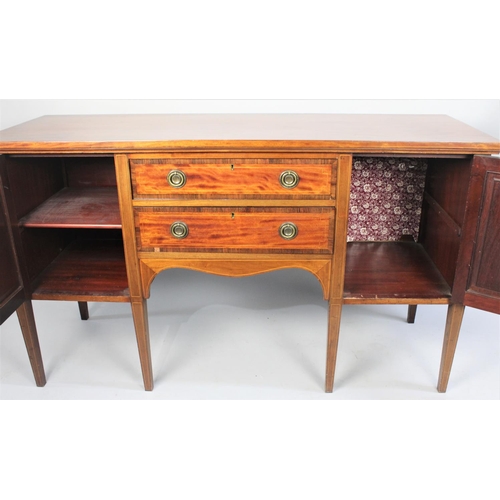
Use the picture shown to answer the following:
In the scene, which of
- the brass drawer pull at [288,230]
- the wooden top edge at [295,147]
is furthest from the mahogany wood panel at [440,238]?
the brass drawer pull at [288,230]

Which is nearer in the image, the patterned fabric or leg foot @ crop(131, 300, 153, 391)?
leg foot @ crop(131, 300, 153, 391)

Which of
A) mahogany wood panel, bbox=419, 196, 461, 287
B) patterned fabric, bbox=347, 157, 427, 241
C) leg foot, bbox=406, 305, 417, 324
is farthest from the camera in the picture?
leg foot, bbox=406, 305, 417, 324

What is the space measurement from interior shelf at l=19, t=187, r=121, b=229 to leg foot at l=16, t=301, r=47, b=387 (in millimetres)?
341

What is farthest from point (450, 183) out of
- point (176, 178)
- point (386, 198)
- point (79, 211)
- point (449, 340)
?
point (79, 211)

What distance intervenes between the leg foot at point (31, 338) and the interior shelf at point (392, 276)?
1.24 meters

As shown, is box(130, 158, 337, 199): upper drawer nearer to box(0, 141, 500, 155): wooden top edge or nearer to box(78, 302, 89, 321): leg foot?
box(0, 141, 500, 155): wooden top edge

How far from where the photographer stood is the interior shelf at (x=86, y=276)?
205cm

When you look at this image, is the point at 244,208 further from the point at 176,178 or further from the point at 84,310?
the point at 84,310

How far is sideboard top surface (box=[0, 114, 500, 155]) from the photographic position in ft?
5.74

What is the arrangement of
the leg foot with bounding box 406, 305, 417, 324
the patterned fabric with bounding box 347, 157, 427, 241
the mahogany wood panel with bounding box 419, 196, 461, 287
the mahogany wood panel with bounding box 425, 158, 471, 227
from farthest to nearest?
the leg foot with bounding box 406, 305, 417, 324 → the patterned fabric with bounding box 347, 157, 427, 241 → the mahogany wood panel with bounding box 419, 196, 461, 287 → the mahogany wood panel with bounding box 425, 158, 471, 227

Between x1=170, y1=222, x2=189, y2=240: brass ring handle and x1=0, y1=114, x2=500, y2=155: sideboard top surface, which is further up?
x1=0, y1=114, x2=500, y2=155: sideboard top surface

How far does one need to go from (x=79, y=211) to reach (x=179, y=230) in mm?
476

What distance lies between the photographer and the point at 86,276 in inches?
85.6

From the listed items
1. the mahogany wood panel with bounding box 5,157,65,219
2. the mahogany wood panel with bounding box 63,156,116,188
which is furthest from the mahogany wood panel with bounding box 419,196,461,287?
the mahogany wood panel with bounding box 5,157,65,219
